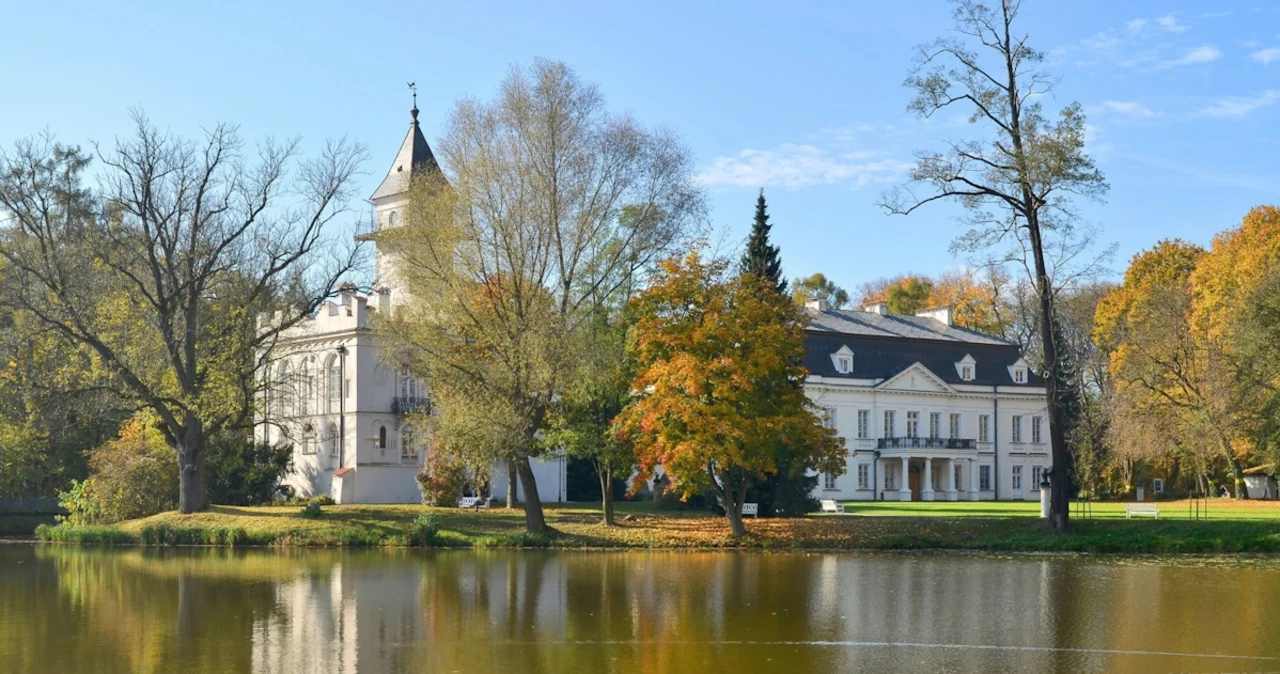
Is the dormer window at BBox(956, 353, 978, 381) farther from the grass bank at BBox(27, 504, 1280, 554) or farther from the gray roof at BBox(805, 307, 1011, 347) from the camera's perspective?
the grass bank at BBox(27, 504, 1280, 554)

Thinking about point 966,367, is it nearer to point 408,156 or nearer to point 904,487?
point 904,487

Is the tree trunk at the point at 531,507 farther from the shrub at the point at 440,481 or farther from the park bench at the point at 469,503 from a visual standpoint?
the shrub at the point at 440,481

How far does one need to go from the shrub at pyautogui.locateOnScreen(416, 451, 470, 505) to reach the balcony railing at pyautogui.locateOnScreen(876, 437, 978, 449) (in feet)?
87.2

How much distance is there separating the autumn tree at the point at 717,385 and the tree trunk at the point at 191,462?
12.6 metres

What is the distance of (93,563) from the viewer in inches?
1132

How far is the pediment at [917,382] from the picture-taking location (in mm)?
64125

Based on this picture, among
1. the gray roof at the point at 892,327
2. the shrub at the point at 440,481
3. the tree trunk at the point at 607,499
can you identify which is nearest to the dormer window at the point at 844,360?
the gray roof at the point at 892,327

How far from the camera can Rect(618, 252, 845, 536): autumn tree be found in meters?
31.4

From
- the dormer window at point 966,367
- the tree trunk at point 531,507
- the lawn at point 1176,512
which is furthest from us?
the dormer window at point 966,367

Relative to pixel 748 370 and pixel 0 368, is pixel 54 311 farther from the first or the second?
pixel 748 370

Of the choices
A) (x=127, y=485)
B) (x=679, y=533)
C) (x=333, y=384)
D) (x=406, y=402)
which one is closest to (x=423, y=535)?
(x=679, y=533)

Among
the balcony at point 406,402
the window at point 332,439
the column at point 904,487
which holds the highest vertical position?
the balcony at point 406,402

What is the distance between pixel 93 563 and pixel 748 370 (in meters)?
14.8

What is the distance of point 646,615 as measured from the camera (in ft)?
59.8
